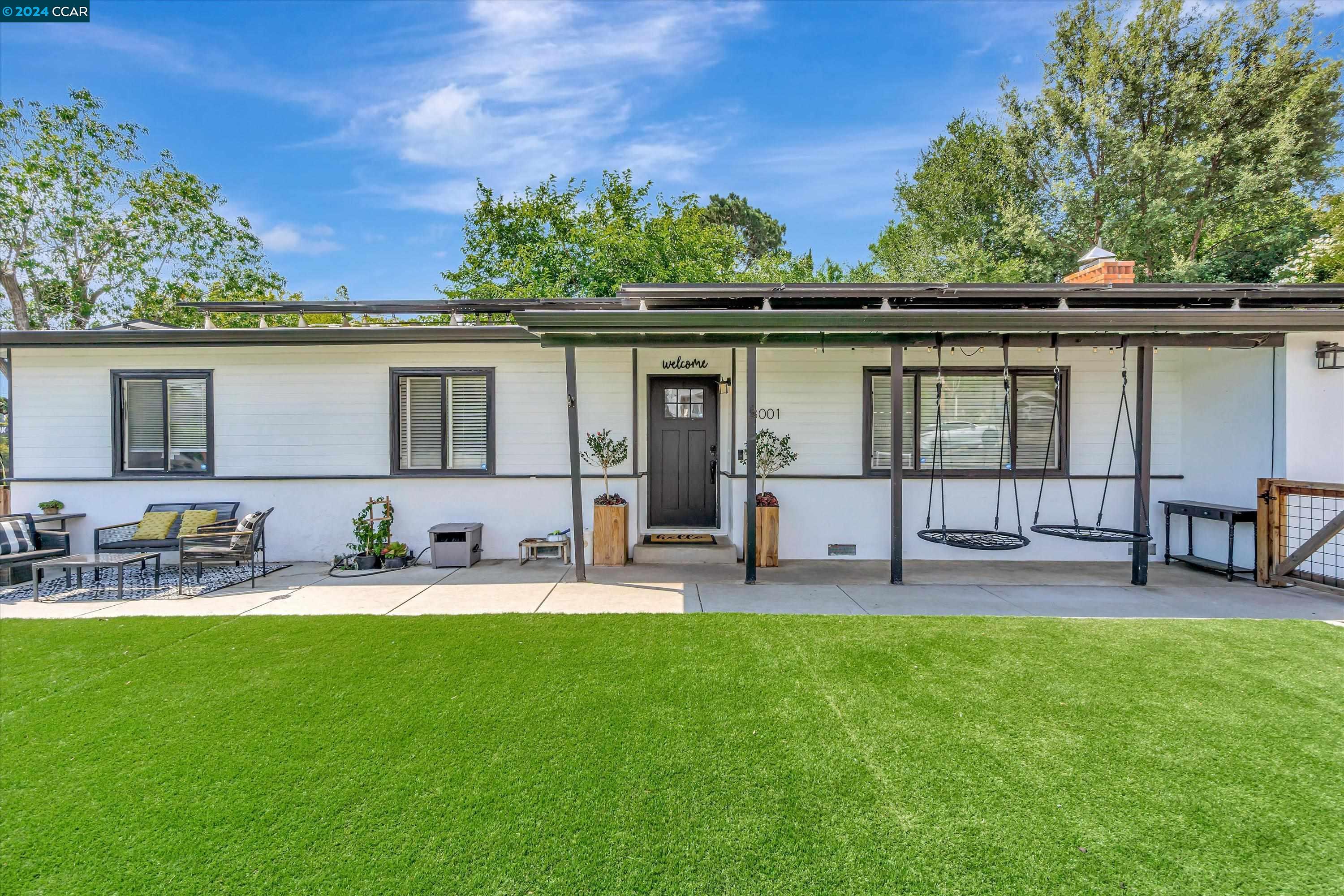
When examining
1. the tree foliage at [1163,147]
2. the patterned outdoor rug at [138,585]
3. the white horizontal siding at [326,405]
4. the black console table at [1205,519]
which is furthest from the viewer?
the tree foliage at [1163,147]

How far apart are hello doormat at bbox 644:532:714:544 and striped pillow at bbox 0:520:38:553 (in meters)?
6.54

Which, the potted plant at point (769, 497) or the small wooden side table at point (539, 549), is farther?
the small wooden side table at point (539, 549)

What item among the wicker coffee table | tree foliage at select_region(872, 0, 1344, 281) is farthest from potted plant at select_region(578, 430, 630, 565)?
tree foliage at select_region(872, 0, 1344, 281)

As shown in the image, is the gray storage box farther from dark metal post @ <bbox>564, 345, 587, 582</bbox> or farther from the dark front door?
the dark front door

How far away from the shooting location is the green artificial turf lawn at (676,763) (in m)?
1.98

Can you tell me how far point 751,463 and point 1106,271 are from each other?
214 inches

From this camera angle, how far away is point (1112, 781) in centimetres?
247

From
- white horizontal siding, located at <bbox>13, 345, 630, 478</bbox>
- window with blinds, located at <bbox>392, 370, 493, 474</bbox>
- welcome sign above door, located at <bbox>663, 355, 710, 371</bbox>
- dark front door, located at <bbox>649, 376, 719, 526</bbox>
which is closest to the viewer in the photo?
white horizontal siding, located at <bbox>13, 345, 630, 478</bbox>

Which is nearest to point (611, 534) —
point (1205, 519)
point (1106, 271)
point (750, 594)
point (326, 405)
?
point (750, 594)

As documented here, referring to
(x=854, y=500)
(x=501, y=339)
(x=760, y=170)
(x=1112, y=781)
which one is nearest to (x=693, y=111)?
(x=760, y=170)

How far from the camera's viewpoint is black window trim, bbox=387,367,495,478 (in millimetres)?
6863

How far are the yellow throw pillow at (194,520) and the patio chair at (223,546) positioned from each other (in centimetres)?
8

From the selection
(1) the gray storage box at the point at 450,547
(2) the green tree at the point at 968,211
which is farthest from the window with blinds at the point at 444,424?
(2) the green tree at the point at 968,211

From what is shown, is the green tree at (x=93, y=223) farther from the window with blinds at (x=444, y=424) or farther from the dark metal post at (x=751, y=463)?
the dark metal post at (x=751, y=463)
